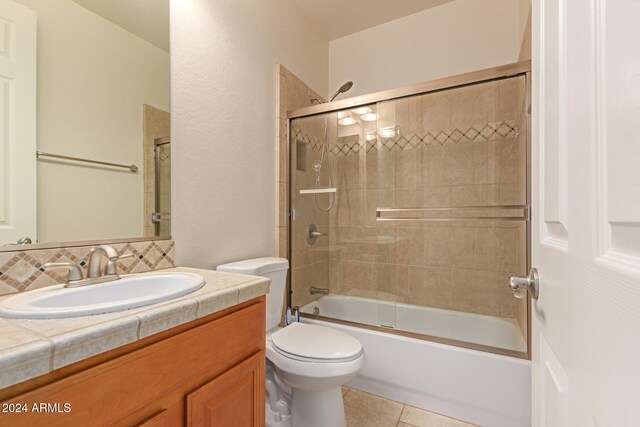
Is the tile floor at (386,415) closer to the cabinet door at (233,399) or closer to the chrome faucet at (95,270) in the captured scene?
the cabinet door at (233,399)

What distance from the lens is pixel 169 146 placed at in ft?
4.09

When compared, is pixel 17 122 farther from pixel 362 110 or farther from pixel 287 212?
pixel 362 110

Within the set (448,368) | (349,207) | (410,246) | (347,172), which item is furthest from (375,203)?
(448,368)

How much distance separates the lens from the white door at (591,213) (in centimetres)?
25

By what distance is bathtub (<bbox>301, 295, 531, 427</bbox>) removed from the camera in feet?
4.49

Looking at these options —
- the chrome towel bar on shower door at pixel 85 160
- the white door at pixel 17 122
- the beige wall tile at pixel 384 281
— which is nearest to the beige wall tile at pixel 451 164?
the beige wall tile at pixel 384 281

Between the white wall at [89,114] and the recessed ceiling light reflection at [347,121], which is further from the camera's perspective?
the recessed ceiling light reflection at [347,121]

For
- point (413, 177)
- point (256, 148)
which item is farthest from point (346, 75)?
point (256, 148)

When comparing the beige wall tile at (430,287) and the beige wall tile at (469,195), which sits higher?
the beige wall tile at (469,195)

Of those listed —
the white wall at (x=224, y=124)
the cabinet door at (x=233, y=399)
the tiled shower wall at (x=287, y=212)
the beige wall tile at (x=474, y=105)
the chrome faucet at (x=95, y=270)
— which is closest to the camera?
the cabinet door at (x=233, y=399)

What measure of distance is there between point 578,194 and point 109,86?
1.39 meters

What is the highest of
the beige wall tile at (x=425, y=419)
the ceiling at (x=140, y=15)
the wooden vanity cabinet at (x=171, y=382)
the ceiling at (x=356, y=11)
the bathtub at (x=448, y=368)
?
the ceiling at (x=356, y=11)

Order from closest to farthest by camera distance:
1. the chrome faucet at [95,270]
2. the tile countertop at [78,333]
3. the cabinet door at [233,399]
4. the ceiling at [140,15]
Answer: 1. the tile countertop at [78,333]
2. the cabinet door at [233,399]
3. the chrome faucet at [95,270]
4. the ceiling at [140,15]

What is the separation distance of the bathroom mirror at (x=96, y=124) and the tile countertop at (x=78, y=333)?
47cm
